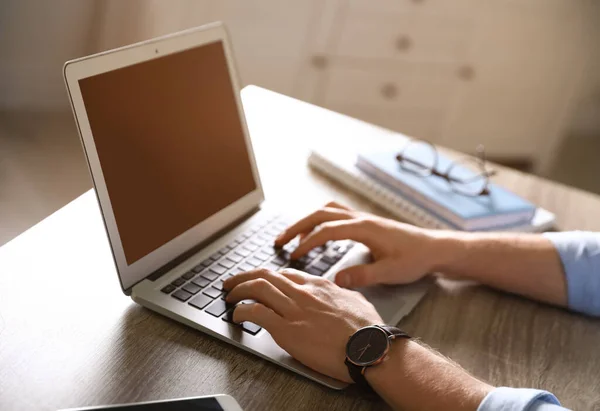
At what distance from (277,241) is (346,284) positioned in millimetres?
141

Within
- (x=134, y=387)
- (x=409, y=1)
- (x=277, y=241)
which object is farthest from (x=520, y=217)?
(x=409, y=1)

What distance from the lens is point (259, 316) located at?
2.69 feet

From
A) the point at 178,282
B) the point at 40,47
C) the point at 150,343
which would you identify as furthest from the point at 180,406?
the point at 40,47

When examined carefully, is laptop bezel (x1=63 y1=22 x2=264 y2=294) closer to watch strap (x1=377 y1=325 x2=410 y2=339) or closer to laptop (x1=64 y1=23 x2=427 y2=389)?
laptop (x1=64 y1=23 x2=427 y2=389)

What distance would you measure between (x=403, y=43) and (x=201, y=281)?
2456 millimetres

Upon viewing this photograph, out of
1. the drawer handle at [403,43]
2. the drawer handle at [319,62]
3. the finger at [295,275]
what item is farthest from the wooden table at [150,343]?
the drawer handle at [403,43]

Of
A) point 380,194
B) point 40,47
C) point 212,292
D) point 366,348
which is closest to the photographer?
point 366,348

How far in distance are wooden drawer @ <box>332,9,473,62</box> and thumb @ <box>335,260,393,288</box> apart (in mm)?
2233

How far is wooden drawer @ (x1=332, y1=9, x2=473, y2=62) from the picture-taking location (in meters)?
3.05

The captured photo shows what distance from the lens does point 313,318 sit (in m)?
0.83

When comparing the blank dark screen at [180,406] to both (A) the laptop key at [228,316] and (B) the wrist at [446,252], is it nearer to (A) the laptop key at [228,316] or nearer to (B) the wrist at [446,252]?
(A) the laptop key at [228,316]

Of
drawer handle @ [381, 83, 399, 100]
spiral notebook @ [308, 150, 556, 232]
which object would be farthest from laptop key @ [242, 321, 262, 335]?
drawer handle @ [381, 83, 399, 100]

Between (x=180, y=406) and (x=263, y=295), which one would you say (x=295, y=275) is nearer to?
(x=263, y=295)

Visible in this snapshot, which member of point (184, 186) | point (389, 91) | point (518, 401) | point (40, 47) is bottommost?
point (389, 91)
